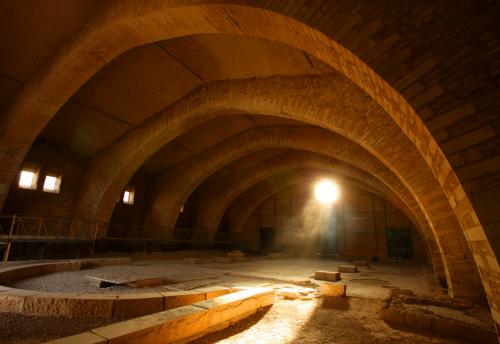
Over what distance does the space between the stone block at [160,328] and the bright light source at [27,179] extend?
1061 cm

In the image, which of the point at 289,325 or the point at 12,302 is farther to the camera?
the point at 289,325

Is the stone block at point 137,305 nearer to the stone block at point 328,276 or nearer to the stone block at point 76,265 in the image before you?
the stone block at point 76,265

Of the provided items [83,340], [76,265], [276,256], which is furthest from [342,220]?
[83,340]

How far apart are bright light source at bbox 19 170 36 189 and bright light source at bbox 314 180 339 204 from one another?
47.0ft

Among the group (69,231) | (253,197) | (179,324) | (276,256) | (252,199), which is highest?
(253,197)

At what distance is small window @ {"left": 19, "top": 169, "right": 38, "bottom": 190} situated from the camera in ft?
33.2

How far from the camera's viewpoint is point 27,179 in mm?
10297

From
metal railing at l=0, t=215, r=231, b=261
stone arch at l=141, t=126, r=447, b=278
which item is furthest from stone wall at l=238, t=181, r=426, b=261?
metal railing at l=0, t=215, r=231, b=261

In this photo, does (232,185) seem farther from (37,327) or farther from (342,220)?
(37,327)

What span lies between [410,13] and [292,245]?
16.6 metres

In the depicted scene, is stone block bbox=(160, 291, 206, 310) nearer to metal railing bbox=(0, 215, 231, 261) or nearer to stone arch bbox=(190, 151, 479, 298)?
metal railing bbox=(0, 215, 231, 261)

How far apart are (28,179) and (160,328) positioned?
11.0 meters

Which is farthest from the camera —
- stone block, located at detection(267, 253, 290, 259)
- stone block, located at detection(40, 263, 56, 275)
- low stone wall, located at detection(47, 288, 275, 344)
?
stone block, located at detection(267, 253, 290, 259)

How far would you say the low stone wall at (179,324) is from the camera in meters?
2.12
